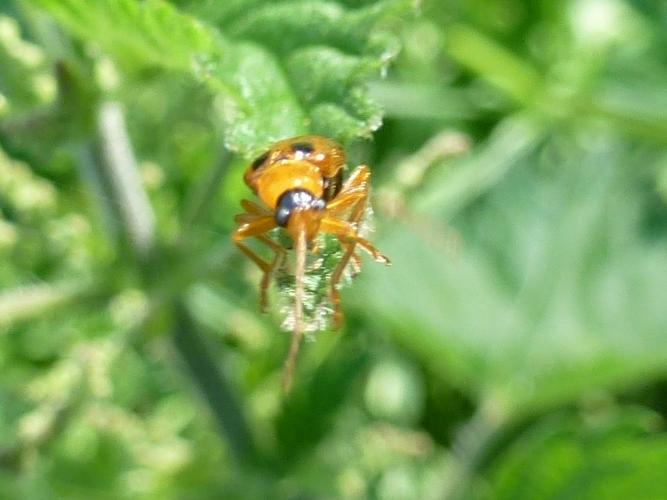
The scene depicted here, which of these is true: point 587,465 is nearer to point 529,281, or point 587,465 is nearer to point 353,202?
point 529,281

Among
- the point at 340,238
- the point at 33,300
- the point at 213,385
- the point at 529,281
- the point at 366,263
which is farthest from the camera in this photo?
the point at 529,281

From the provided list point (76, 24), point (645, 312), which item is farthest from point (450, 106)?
point (76, 24)

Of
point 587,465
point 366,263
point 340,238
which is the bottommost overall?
point 340,238

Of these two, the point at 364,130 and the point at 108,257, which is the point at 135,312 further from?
the point at 364,130

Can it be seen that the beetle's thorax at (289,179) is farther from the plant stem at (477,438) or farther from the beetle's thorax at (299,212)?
the plant stem at (477,438)

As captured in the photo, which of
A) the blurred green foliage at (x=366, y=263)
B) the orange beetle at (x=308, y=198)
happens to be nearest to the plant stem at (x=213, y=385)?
the blurred green foliage at (x=366, y=263)

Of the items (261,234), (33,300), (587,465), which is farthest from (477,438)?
(261,234)
